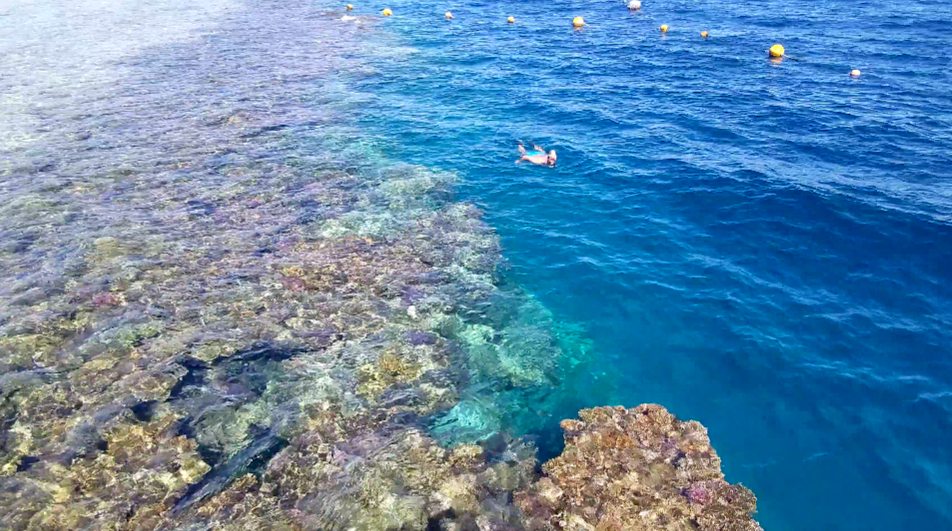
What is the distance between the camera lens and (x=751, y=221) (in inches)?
805

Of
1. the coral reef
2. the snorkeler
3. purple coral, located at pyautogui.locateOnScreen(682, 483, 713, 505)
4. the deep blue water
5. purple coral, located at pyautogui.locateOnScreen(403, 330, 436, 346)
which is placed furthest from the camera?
the snorkeler

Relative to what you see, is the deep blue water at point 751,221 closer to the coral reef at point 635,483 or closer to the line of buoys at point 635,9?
the line of buoys at point 635,9

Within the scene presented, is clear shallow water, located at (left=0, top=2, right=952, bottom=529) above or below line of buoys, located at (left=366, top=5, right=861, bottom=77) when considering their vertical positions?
below

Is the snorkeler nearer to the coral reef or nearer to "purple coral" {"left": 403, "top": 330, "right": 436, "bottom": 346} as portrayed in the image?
"purple coral" {"left": 403, "top": 330, "right": 436, "bottom": 346}

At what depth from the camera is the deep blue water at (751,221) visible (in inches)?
512

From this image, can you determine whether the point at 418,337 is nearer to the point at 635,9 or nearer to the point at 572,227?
the point at 572,227

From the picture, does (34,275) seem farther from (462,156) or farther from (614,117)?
(614,117)

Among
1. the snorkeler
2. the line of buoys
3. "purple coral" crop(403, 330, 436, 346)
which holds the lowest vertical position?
"purple coral" crop(403, 330, 436, 346)

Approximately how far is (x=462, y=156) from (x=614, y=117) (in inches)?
350

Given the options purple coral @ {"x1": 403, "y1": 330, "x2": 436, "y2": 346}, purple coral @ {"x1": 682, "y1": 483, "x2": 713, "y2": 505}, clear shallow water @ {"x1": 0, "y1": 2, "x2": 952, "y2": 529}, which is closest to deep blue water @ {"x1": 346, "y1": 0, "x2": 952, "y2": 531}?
clear shallow water @ {"x1": 0, "y1": 2, "x2": 952, "y2": 529}

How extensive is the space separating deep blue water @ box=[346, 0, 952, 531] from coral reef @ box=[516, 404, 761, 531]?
3.66 feet

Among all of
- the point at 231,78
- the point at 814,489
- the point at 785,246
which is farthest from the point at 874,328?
the point at 231,78

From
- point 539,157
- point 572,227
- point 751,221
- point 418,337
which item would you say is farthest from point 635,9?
point 418,337

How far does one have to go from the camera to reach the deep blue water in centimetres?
1300
